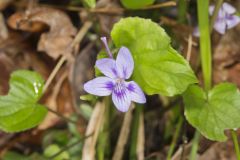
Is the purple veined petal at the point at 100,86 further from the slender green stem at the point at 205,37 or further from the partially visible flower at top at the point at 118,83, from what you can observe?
the slender green stem at the point at 205,37

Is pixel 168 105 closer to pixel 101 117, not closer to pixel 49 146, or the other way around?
pixel 101 117

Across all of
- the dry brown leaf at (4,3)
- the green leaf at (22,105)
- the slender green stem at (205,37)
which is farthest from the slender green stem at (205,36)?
the dry brown leaf at (4,3)

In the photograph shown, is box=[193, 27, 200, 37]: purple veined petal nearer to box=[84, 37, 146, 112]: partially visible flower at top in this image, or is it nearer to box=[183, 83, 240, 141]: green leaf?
box=[183, 83, 240, 141]: green leaf

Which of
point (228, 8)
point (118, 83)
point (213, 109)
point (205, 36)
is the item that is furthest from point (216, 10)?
point (118, 83)

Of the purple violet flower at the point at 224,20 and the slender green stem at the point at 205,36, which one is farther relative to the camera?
the purple violet flower at the point at 224,20

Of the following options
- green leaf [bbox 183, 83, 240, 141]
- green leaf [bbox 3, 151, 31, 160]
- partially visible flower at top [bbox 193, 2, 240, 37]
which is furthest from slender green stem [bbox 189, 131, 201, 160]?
green leaf [bbox 3, 151, 31, 160]

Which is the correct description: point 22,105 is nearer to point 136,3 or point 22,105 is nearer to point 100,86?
point 100,86
